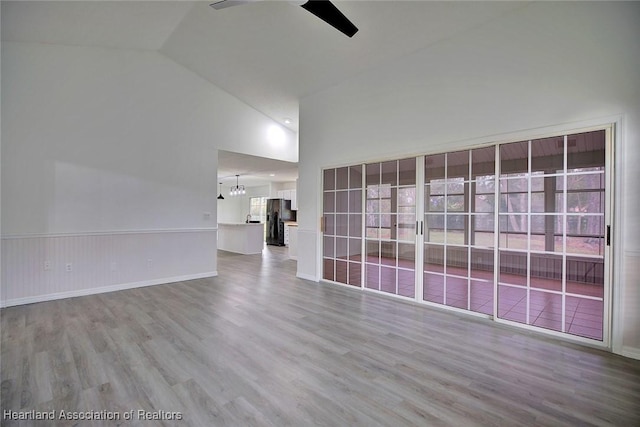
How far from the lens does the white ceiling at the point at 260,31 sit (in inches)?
127

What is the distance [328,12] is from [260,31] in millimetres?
1675

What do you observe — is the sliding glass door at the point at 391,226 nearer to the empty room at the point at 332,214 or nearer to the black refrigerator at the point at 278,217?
the empty room at the point at 332,214

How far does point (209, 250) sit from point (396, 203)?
3591 millimetres

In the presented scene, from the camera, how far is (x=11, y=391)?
6.45ft

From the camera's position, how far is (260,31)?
12.6 feet

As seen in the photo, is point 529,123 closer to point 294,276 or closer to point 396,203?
point 396,203

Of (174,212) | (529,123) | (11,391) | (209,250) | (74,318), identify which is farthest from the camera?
(209,250)

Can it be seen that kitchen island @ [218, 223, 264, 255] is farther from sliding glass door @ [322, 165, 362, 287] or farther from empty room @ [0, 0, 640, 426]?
sliding glass door @ [322, 165, 362, 287]

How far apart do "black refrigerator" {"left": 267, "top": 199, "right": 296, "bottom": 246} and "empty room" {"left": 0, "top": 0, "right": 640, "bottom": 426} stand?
4.51 meters

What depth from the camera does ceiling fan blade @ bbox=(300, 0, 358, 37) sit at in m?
2.44

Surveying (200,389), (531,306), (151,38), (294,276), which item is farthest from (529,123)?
(151,38)

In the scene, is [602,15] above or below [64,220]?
above

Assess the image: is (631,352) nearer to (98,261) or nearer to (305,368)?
(305,368)

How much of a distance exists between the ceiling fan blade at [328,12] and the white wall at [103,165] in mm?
3509
